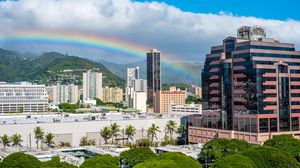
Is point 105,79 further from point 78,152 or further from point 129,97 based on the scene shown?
point 78,152

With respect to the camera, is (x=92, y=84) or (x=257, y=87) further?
(x=92, y=84)

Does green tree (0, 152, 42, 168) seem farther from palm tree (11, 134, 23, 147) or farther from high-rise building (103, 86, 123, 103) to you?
high-rise building (103, 86, 123, 103)

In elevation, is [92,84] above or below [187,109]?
above

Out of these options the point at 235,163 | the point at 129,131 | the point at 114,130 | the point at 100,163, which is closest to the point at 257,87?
the point at 129,131

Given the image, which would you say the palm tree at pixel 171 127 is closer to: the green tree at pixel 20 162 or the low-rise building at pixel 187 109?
the green tree at pixel 20 162

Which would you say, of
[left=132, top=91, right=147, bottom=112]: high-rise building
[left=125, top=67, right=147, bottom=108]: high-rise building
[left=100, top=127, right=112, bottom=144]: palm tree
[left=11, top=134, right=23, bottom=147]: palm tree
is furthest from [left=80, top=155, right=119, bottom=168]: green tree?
[left=125, top=67, right=147, bottom=108]: high-rise building

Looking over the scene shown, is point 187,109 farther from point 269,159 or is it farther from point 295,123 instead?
point 269,159

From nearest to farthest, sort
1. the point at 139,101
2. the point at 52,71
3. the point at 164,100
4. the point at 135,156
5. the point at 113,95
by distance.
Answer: the point at 135,156 < the point at 139,101 < the point at 164,100 < the point at 113,95 < the point at 52,71

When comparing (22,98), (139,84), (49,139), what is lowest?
(49,139)

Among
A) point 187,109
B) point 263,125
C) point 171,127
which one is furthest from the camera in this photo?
point 187,109
